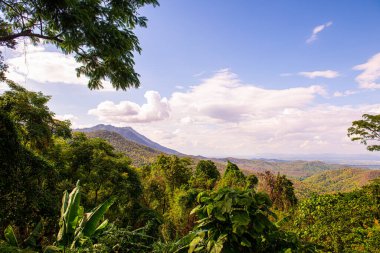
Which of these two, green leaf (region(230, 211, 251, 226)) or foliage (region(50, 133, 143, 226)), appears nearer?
green leaf (region(230, 211, 251, 226))

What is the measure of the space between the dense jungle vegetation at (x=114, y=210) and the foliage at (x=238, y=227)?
0.01m

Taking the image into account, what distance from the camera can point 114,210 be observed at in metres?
18.3

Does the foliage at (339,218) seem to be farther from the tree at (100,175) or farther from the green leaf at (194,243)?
the tree at (100,175)

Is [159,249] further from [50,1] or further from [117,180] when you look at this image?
[117,180]

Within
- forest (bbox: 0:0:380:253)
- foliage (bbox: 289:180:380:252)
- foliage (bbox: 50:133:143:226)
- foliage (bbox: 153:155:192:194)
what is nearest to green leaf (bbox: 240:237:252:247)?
forest (bbox: 0:0:380:253)

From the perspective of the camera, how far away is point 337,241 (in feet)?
23.2

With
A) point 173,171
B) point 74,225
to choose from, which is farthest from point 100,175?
point 74,225

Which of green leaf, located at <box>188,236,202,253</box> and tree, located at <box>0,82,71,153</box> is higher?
tree, located at <box>0,82,71,153</box>

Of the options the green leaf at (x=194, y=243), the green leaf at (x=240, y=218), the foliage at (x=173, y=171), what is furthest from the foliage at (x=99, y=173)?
the green leaf at (x=240, y=218)

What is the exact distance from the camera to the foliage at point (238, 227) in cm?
250

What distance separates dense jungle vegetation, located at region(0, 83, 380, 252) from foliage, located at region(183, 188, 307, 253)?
0.03ft

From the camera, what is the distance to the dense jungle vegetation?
266cm

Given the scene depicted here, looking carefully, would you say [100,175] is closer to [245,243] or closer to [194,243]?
[194,243]

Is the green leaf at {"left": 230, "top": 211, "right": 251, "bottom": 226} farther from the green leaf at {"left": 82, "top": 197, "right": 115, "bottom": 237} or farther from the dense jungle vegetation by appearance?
the green leaf at {"left": 82, "top": 197, "right": 115, "bottom": 237}
